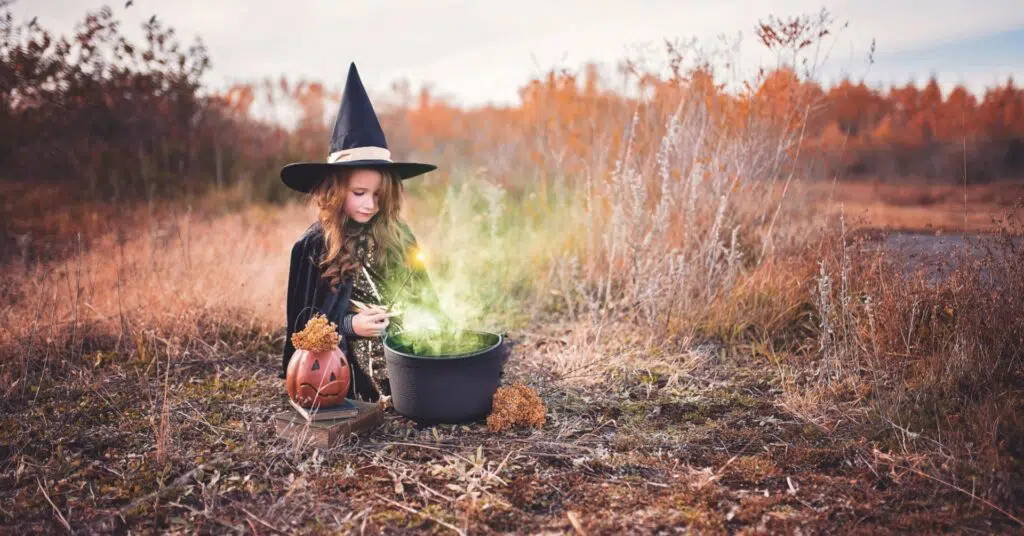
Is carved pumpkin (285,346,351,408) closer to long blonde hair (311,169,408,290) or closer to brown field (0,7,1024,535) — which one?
brown field (0,7,1024,535)

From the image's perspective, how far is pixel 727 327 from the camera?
12.4ft

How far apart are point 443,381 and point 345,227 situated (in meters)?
0.94

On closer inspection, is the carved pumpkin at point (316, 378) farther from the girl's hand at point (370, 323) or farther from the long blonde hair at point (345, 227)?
the long blonde hair at point (345, 227)

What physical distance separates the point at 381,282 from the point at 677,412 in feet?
5.02

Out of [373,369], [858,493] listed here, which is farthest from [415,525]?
[858,493]

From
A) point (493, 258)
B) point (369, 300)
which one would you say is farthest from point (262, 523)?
point (493, 258)

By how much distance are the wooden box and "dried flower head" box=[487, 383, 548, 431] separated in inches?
21.2

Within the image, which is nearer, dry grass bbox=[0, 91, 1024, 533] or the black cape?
dry grass bbox=[0, 91, 1024, 533]

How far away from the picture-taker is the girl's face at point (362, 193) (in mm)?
2850

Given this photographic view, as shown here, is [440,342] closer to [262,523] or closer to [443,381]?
[443,381]

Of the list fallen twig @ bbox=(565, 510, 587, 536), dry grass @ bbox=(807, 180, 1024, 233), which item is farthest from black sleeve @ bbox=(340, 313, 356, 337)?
dry grass @ bbox=(807, 180, 1024, 233)

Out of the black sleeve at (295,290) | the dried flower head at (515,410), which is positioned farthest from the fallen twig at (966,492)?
the black sleeve at (295,290)

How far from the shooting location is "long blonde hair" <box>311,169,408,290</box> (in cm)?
289

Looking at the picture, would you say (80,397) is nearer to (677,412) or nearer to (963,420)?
(677,412)
